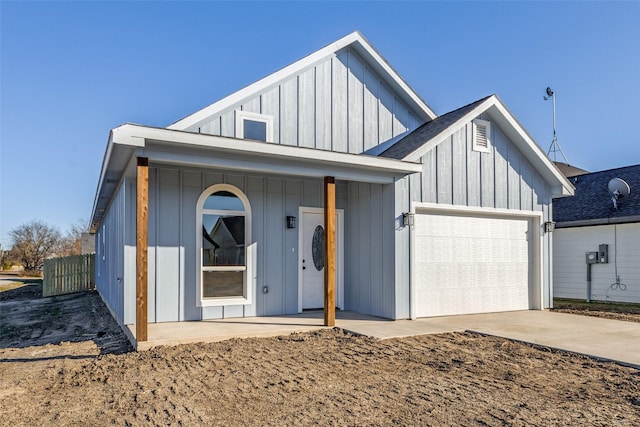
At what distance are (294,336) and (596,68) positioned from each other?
13687mm

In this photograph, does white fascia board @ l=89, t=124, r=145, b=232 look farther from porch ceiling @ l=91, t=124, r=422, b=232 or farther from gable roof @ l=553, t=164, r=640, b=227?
gable roof @ l=553, t=164, r=640, b=227

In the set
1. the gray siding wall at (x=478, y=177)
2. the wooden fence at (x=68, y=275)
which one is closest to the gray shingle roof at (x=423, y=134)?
the gray siding wall at (x=478, y=177)

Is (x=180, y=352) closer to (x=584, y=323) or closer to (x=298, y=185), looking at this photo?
(x=298, y=185)

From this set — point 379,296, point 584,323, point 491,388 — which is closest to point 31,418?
point 491,388

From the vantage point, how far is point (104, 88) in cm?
1510

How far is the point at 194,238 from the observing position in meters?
7.64

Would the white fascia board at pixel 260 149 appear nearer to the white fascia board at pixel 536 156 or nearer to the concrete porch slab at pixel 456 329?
the white fascia board at pixel 536 156

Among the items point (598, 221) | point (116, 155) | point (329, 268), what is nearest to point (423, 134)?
point (329, 268)

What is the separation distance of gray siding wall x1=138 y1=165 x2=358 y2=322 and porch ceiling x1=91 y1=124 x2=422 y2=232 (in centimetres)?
88

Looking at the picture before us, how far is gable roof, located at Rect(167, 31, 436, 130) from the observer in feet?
26.5

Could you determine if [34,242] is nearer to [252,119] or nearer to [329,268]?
[252,119]

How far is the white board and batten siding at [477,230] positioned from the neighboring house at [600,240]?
10.3ft

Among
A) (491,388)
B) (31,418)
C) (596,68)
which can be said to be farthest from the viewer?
(596,68)

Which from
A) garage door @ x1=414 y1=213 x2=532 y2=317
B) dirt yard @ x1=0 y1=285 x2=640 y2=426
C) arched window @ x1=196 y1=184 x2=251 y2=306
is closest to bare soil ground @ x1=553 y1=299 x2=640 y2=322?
garage door @ x1=414 y1=213 x2=532 y2=317
